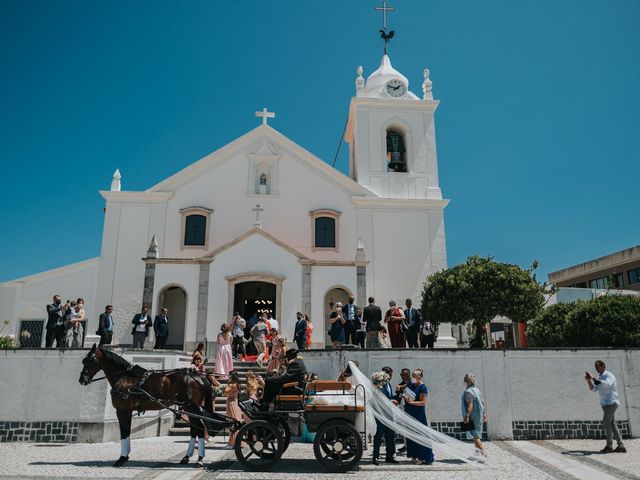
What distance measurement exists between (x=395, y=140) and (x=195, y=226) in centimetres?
1010

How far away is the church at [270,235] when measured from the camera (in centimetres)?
1967

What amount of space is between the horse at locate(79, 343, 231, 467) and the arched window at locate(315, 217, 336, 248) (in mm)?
13805

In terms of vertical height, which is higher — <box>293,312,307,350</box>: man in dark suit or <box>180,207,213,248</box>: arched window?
<box>180,207,213,248</box>: arched window

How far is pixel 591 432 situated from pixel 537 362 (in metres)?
1.80

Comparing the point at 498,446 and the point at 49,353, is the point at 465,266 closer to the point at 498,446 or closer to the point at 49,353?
the point at 498,446

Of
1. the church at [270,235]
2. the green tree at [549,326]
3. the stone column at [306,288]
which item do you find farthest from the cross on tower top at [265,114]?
the green tree at [549,326]

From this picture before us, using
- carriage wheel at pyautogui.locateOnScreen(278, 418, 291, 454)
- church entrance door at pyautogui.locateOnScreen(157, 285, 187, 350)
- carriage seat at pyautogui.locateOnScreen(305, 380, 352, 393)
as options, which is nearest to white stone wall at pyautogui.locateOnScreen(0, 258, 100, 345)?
church entrance door at pyautogui.locateOnScreen(157, 285, 187, 350)

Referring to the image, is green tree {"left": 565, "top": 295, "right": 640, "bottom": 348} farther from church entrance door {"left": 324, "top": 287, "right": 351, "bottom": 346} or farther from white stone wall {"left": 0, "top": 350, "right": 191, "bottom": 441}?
white stone wall {"left": 0, "top": 350, "right": 191, "bottom": 441}

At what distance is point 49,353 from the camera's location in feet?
37.2

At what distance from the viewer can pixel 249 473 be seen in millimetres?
7879

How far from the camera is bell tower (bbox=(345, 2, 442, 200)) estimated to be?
23969 millimetres

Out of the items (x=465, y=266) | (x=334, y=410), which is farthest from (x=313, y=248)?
(x=334, y=410)

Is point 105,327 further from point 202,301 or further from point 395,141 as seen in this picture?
point 395,141

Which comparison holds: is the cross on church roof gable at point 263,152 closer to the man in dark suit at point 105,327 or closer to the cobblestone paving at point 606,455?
the man in dark suit at point 105,327
